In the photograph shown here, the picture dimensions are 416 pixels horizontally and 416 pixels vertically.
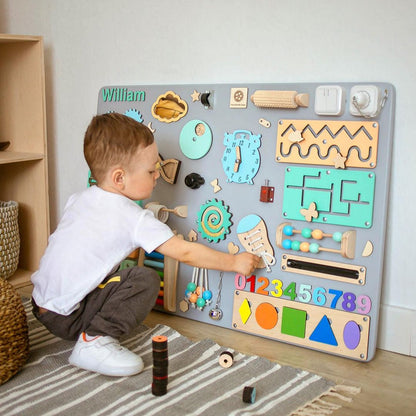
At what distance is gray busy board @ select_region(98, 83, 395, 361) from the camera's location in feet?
4.24

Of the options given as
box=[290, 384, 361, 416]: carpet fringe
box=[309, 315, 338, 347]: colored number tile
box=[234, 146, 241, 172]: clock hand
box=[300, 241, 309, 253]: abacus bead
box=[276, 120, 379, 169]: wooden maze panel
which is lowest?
box=[290, 384, 361, 416]: carpet fringe

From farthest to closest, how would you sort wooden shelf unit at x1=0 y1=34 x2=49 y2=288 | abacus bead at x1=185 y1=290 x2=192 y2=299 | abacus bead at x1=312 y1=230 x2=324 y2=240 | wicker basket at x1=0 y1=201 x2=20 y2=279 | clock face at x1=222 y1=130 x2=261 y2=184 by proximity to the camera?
wooden shelf unit at x1=0 y1=34 x2=49 y2=288 → wicker basket at x1=0 y1=201 x2=20 y2=279 → abacus bead at x1=185 y1=290 x2=192 y2=299 → clock face at x1=222 y1=130 x2=261 y2=184 → abacus bead at x1=312 y1=230 x2=324 y2=240

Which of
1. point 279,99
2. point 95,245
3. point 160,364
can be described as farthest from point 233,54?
point 160,364

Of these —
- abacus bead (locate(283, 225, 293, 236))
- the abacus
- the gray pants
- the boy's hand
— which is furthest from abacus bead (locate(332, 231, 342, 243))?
the gray pants

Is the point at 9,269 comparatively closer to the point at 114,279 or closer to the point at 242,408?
the point at 114,279

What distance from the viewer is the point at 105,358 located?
1.22 m

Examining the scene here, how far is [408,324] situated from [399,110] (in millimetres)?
513

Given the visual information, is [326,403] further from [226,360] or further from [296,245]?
[296,245]

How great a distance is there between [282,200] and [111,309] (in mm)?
497

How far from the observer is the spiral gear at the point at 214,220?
4.87 ft

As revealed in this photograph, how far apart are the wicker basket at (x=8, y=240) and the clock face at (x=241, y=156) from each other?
0.72 meters

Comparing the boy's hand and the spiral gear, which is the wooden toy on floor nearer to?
the boy's hand

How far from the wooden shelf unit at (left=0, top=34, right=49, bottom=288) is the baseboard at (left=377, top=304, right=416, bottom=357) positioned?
1.11 m

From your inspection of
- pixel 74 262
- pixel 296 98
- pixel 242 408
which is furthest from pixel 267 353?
pixel 296 98
